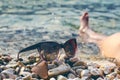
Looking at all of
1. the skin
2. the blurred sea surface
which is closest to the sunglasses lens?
the skin

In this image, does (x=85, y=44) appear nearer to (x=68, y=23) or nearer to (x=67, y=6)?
(x=68, y=23)

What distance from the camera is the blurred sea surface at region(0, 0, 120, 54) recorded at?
7584 mm

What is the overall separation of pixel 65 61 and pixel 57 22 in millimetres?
4726

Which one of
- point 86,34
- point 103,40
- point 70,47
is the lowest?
point 86,34

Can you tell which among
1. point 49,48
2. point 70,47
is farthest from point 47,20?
point 49,48

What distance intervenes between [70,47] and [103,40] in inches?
114

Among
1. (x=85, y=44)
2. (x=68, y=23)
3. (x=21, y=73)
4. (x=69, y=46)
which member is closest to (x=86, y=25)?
(x=68, y=23)

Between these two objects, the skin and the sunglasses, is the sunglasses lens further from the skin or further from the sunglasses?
the skin

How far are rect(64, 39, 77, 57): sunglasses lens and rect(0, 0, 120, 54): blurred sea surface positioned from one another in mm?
1865

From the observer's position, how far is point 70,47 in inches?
187

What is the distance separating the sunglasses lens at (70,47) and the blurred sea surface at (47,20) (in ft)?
6.12

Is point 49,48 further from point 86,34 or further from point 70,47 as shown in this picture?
point 86,34

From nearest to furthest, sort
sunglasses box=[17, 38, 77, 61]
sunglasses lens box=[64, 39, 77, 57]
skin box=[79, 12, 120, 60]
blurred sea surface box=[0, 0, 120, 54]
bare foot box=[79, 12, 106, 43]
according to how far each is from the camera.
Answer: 1. sunglasses box=[17, 38, 77, 61]
2. sunglasses lens box=[64, 39, 77, 57]
3. skin box=[79, 12, 120, 60]
4. blurred sea surface box=[0, 0, 120, 54]
5. bare foot box=[79, 12, 106, 43]

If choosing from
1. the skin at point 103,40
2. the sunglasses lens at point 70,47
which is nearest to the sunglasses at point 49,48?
the sunglasses lens at point 70,47
